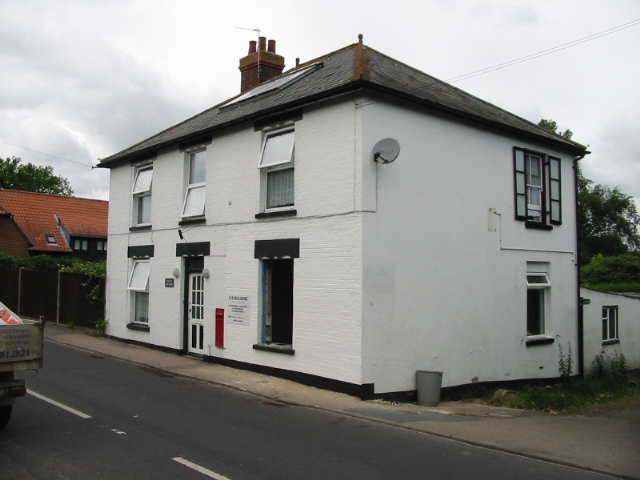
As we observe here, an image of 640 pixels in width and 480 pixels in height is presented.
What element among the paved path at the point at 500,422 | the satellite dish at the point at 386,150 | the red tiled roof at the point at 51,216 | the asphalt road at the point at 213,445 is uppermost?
the red tiled roof at the point at 51,216

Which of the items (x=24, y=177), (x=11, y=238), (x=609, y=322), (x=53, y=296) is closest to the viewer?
(x=609, y=322)

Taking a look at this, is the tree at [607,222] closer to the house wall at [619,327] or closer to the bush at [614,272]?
the bush at [614,272]

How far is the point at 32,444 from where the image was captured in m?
7.14

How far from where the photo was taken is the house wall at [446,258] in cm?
1127

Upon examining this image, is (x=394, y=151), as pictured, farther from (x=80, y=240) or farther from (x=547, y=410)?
(x=80, y=240)

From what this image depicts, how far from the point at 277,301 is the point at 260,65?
366 inches

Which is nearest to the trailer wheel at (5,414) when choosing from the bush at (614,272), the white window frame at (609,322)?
the white window frame at (609,322)

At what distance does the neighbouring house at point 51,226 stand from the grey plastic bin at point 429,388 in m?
32.8

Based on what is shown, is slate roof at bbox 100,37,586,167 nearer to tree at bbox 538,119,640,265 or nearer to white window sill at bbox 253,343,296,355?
white window sill at bbox 253,343,296,355

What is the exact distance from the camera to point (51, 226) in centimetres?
4144

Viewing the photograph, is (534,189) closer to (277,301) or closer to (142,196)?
(277,301)

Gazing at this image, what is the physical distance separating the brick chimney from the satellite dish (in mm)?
9461

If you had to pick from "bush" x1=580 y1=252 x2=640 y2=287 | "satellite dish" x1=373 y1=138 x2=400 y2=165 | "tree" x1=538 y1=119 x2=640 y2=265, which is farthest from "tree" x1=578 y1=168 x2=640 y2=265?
"satellite dish" x1=373 y1=138 x2=400 y2=165

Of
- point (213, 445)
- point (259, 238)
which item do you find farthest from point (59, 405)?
point (259, 238)
